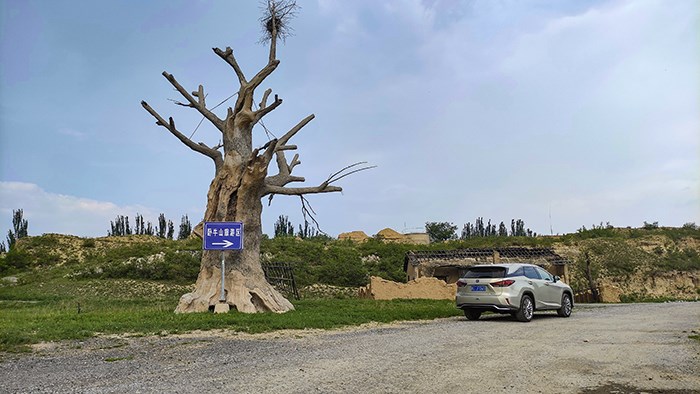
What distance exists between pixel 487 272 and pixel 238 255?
696 centimetres

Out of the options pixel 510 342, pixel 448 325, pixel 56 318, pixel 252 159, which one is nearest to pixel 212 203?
pixel 252 159

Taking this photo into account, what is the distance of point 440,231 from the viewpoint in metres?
77.5

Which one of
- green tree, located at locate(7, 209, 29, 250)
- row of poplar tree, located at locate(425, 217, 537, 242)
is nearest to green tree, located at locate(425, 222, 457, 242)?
row of poplar tree, located at locate(425, 217, 537, 242)

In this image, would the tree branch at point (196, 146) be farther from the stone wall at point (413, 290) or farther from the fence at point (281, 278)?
the stone wall at point (413, 290)

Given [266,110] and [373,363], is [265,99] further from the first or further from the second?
[373,363]

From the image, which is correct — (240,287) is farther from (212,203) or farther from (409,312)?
(409,312)

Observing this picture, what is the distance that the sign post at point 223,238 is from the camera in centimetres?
1555

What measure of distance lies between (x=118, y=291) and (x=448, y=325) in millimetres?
22955

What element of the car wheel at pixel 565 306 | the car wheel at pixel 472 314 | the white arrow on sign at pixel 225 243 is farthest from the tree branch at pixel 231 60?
the car wheel at pixel 565 306

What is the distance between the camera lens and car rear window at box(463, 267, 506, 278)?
14.5 m

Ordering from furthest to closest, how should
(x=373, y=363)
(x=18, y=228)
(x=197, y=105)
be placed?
(x=18, y=228), (x=197, y=105), (x=373, y=363)

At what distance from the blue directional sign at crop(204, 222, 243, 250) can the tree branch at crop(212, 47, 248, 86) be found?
459cm

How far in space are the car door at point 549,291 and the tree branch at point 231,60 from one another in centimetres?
1044

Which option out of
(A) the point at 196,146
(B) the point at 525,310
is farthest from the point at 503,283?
(A) the point at 196,146
